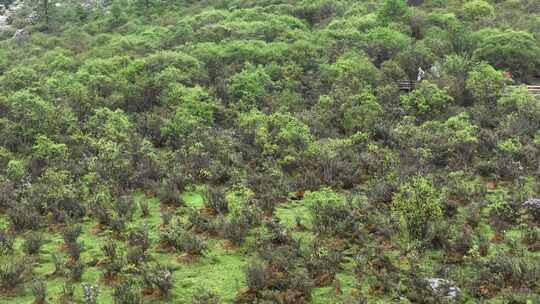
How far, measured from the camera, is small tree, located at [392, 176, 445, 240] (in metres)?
11.7

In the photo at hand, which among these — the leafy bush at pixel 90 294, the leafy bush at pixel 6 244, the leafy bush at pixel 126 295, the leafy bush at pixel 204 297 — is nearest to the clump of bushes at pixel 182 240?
the leafy bush at pixel 204 297

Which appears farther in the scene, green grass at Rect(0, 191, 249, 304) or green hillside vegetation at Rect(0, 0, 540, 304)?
green hillside vegetation at Rect(0, 0, 540, 304)

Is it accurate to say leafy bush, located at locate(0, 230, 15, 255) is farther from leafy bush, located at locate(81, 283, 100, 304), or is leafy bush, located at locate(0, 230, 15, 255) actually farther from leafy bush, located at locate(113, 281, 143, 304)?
leafy bush, located at locate(113, 281, 143, 304)

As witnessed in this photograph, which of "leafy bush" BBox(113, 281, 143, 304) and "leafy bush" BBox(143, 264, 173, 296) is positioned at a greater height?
"leafy bush" BBox(113, 281, 143, 304)

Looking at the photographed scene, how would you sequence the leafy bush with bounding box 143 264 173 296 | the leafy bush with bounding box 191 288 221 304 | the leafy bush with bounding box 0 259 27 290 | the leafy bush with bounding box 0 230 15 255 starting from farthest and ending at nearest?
the leafy bush with bounding box 0 230 15 255, the leafy bush with bounding box 0 259 27 290, the leafy bush with bounding box 143 264 173 296, the leafy bush with bounding box 191 288 221 304

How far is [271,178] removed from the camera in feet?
50.4

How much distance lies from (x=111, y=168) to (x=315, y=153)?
616cm

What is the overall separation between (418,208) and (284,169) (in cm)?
550

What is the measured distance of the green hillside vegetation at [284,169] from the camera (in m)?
10.4

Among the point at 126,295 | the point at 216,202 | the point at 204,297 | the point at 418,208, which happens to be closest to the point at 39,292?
the point at 126,295

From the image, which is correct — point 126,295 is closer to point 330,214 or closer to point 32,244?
point 32,244

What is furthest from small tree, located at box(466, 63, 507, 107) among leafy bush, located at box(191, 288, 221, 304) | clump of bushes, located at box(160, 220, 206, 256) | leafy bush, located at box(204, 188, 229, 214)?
leafy bush, located at box(191, 288, 221, 304)

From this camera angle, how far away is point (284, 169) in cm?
1645

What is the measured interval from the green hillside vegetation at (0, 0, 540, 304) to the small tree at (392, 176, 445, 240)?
0.04 metres
